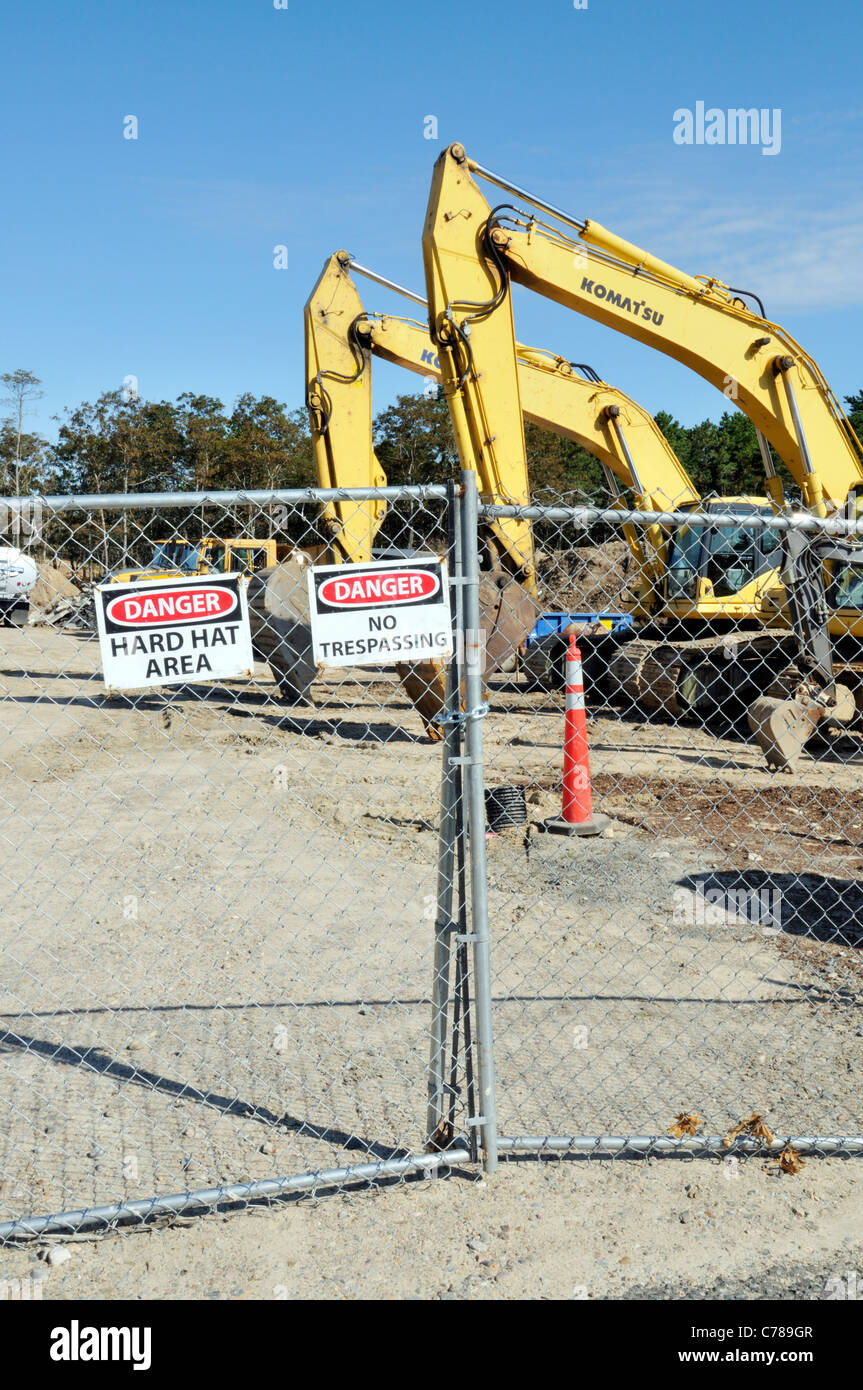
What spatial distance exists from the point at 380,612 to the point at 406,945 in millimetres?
2868

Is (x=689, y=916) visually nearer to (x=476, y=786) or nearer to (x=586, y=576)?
(x=476, y=786)

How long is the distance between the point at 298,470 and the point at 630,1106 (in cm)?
3721

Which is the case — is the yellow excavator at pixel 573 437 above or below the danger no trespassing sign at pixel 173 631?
above

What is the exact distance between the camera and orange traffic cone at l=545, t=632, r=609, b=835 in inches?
300

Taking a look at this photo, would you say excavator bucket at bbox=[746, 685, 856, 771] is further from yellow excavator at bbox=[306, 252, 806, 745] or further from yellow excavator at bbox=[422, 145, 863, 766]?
yellow excavator at bbox=[306, 252, 806, 745]

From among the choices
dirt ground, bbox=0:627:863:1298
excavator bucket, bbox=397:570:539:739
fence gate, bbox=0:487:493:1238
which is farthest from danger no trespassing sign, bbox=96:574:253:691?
excavator bucket, bbox=397:570:539:739

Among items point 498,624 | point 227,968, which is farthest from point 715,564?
point 227,968

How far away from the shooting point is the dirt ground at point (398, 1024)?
3.20m

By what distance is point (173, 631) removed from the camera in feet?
10.5

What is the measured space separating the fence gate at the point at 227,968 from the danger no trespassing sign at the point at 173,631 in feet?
0.48

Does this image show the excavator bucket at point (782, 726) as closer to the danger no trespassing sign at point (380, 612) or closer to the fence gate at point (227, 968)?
the fence gate at point (227, 968)

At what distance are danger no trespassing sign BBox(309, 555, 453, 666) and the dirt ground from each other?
4.96ft

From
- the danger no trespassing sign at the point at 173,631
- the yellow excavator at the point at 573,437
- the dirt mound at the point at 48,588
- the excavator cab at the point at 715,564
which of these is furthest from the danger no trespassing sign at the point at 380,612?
the dirt mound at the point at 48,588
